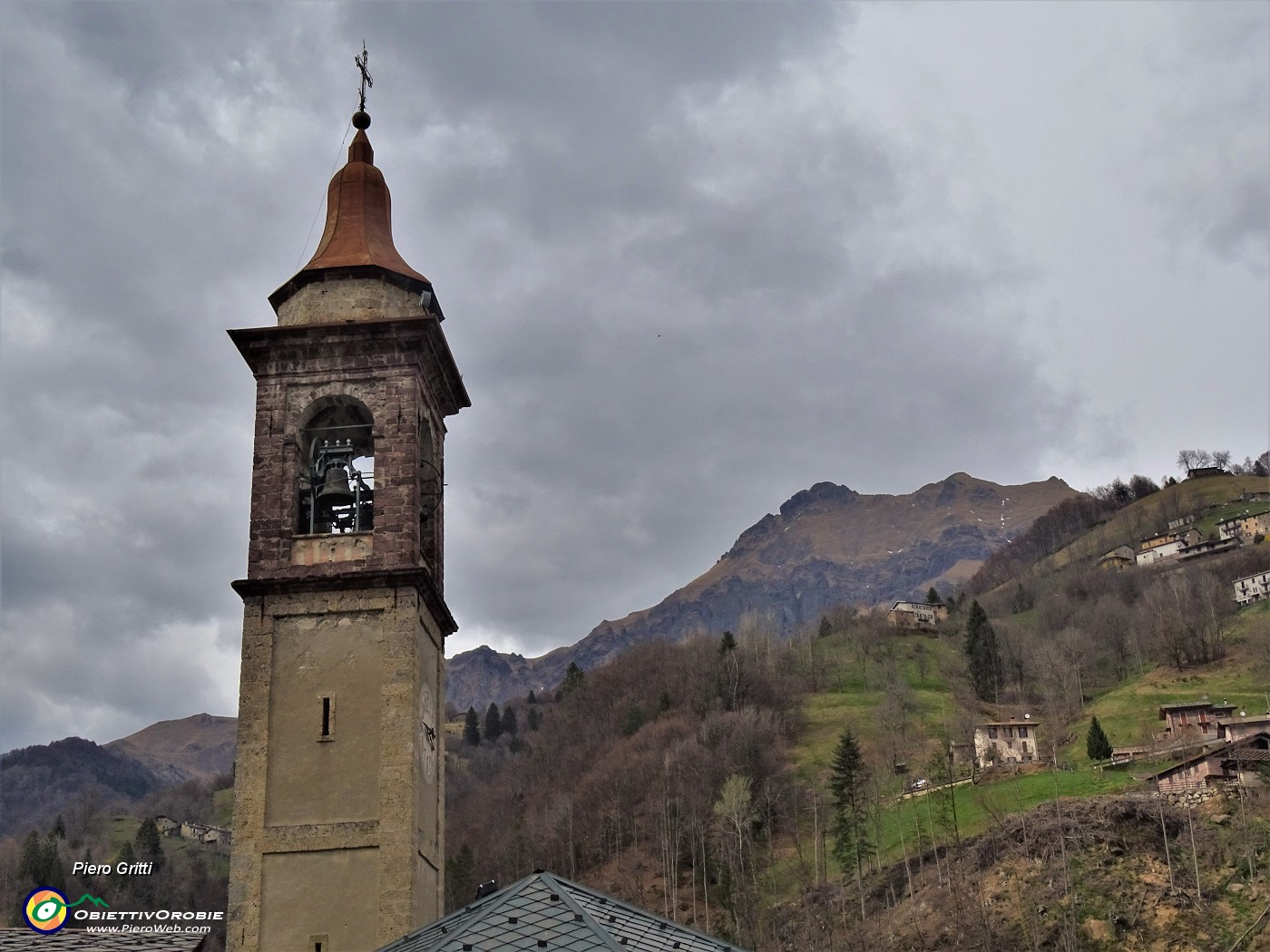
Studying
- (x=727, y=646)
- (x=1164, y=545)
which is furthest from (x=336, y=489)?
(x=1164, y=545)

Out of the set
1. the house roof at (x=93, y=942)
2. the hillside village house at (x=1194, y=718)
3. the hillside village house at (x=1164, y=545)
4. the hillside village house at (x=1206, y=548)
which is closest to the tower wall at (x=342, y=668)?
the house roof at (x=93, y=942)

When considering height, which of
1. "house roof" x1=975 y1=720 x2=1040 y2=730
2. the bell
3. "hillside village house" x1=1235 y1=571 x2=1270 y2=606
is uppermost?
"hillside village house" x1=1235 y1=571 x2=1270 y2=606

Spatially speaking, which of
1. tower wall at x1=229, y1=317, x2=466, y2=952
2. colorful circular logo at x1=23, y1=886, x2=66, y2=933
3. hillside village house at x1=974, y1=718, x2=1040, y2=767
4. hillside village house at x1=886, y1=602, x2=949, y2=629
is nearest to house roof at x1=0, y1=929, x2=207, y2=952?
tower wall at x1=229, y1=317, x2=466, y2=952

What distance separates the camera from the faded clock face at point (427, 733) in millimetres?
26552

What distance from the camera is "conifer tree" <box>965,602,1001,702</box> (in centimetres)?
14525

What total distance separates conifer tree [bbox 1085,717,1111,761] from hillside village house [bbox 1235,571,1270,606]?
183 feet

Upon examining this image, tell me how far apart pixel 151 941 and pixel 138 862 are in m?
104

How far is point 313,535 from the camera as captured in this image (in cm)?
2738

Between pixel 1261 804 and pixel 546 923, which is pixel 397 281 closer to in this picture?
pixel 546 923

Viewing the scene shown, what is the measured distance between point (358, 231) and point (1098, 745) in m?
88.2

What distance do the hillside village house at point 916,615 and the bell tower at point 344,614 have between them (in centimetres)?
15393

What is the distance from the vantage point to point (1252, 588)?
15675 cm

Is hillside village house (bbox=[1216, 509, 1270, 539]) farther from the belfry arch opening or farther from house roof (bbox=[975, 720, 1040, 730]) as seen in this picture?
the belfry arch opening

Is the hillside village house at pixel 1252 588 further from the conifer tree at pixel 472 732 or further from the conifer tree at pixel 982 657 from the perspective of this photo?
the conifer tree at pixel 472 732
